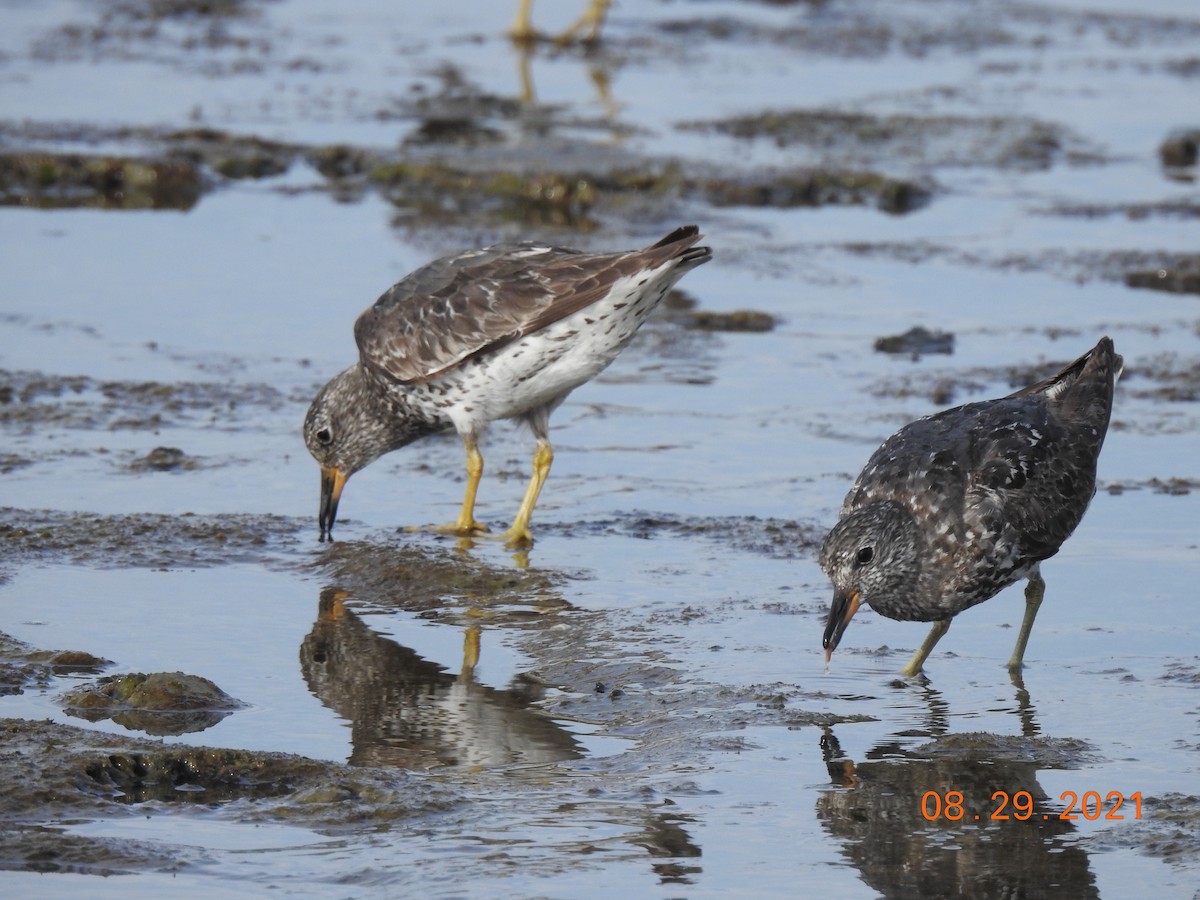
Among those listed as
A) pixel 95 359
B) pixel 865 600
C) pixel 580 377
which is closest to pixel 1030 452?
pixel 865 600

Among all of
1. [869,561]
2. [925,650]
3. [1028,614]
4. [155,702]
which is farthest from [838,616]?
[155,702]

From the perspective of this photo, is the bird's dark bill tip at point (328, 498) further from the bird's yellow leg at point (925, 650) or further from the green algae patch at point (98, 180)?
the green algae patch at point (98, 180)

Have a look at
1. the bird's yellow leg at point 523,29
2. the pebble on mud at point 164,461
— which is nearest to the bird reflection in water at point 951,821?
the pebble on mud at point 164,461

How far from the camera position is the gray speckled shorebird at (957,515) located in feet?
22.8

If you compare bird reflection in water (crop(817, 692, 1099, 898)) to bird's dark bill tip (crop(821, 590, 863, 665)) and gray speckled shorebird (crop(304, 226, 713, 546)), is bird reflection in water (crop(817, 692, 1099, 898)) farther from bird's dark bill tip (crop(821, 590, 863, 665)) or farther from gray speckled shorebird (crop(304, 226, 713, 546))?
gray speckled shorebird (crop(304, 226, 713, 546))

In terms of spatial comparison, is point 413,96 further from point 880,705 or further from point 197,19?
point 880,705

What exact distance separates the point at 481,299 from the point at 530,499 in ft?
3.51

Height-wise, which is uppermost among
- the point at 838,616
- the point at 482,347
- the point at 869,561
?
the point at 482,347

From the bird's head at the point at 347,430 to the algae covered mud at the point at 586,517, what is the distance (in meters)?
0.24

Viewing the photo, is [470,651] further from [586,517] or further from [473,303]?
[473,303]

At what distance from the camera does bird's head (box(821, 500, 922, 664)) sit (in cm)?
690

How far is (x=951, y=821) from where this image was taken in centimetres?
577
